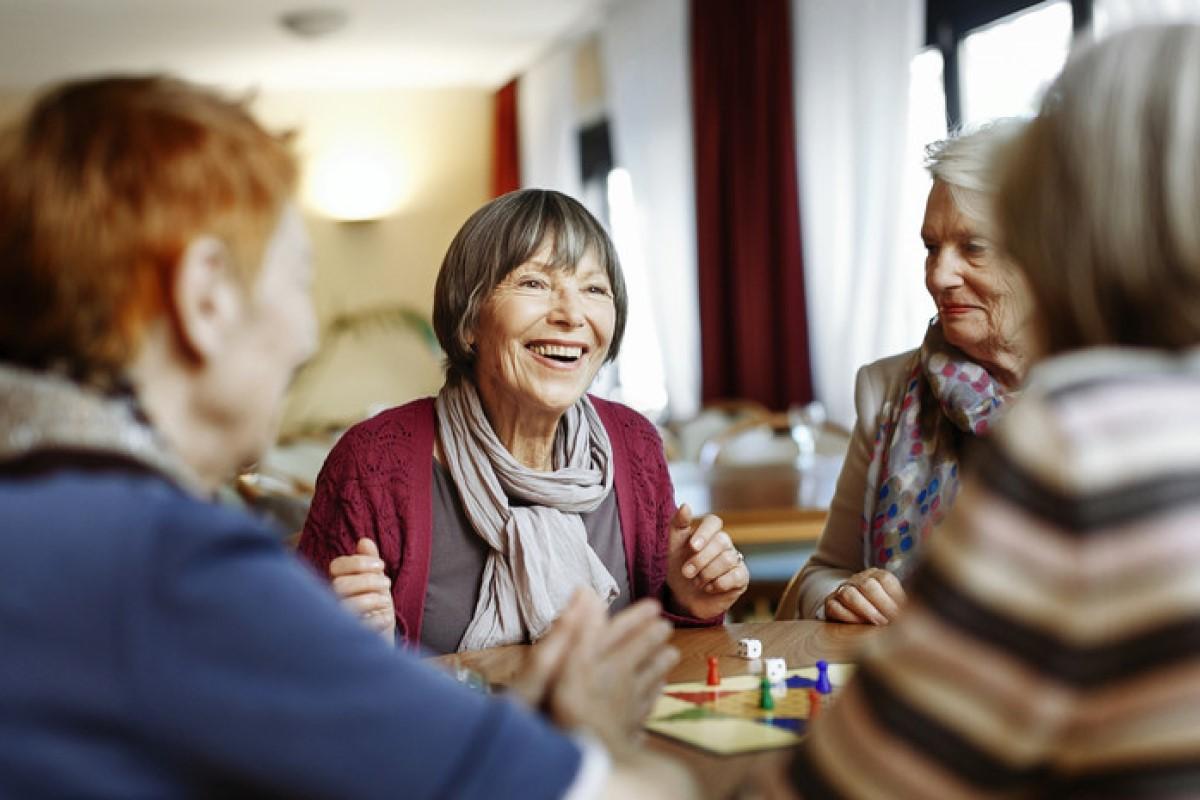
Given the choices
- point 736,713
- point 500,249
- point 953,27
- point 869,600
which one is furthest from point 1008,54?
point 736,713

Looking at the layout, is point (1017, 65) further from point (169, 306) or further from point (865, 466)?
point (169, 306)

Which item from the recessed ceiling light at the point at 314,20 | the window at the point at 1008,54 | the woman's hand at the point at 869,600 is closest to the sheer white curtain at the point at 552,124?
the recessed ceiling light at the point at 314,20

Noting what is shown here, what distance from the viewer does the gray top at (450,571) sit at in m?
1.97

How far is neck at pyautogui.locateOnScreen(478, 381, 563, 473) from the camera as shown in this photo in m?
2.12

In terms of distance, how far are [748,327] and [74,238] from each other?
21.1ft

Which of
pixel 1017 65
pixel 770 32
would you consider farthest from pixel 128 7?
pixel 1017 65

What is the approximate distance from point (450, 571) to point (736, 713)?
2.33 ft

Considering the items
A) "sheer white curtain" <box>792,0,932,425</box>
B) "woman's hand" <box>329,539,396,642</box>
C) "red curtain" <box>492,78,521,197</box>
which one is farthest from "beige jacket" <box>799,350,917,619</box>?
"red curtain" <box>492,78,521,197</box>

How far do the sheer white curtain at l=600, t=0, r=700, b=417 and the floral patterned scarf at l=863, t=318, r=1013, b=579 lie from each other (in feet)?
17.6

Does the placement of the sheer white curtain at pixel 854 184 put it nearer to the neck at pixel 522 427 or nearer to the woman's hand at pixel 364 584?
the neck at pixel 522 427

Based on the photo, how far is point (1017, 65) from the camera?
5293mm

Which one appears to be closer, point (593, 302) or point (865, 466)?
point (593, 302)

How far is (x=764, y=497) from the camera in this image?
3443 mm

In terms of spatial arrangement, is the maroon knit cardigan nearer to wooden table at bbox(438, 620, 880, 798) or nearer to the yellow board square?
wooden table at bbox(438, 620, 880, 798)
